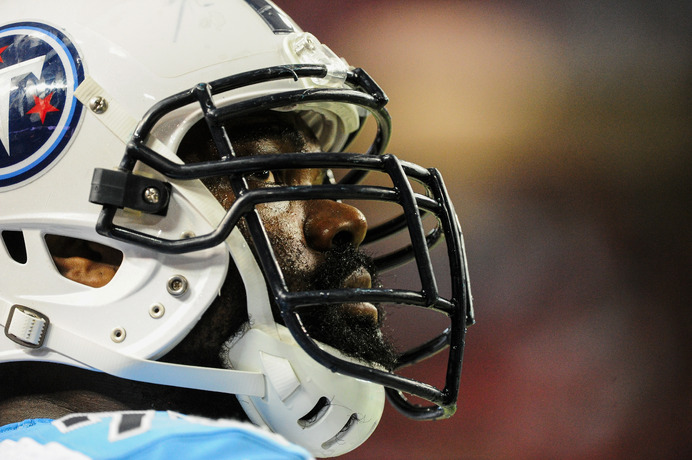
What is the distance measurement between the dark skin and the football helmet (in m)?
0.03

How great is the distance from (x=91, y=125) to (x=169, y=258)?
0.57 ft

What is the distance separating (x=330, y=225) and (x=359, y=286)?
89 mm

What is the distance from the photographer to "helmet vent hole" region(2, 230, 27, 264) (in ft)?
2.64

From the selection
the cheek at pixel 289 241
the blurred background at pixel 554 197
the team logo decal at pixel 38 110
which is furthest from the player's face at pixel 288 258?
the blurred background at pixel 554 197

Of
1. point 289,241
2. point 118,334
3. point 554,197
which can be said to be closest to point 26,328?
point 118,334

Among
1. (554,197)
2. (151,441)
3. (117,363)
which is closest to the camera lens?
(151,441)

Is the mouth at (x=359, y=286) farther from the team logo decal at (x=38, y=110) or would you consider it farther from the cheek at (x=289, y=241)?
the team logo decal at (x=38, y=110)

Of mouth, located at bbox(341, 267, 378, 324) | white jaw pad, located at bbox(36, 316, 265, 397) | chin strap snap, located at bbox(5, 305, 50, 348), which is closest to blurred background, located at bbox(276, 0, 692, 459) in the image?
mouth, located at bbox(341, 267, 378, 324)

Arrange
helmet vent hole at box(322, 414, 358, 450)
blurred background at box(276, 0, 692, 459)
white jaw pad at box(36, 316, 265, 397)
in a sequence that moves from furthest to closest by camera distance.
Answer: blurred background at box(276, 0, 692, 459) → helmet vent hole at box(322, 414, 358, 450) → white jaw pad at box(36, 316, 265, 397)

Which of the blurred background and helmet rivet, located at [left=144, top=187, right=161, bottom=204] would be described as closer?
helmet rivet, located at [left=144, top=187, right=161, bottom=204]

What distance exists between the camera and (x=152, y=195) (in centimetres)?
72

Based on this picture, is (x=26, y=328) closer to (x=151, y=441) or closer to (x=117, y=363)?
(x=117, y=363)

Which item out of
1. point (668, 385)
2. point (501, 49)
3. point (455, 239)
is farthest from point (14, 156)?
point (668, 385)

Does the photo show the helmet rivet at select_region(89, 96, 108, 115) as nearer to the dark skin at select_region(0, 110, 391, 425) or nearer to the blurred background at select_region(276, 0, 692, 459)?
the dark skin at select_region(0, 110, 391, 425)
